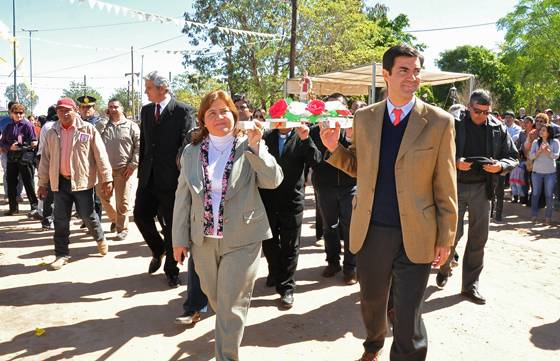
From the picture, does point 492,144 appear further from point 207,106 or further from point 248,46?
point 248,46

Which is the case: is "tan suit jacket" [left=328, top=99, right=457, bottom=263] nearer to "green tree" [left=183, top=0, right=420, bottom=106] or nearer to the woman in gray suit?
the woman in gray suit

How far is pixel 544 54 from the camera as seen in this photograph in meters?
36.4

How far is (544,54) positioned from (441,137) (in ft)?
131

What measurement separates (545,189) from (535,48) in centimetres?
3258

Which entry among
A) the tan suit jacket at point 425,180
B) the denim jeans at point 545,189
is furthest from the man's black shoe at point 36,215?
the denim jeans at point 545,189

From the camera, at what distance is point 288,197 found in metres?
4.70

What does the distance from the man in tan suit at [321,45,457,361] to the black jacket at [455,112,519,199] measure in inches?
81.6

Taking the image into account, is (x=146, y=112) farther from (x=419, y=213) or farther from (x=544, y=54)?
(x=544, y=54)

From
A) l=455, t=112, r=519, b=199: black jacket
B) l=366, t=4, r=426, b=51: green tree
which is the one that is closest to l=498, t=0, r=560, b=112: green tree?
l=366, t=4, r=426, b=51: green tree

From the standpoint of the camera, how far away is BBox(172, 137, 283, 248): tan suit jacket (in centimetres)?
303

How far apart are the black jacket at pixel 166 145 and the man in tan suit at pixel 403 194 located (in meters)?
2.34

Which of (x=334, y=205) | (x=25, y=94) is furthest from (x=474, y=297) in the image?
(x=25, y=94)

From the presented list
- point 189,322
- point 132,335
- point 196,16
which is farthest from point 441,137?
point 196,16

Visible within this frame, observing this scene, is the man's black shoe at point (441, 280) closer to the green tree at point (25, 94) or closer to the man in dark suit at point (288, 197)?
the man in dark suit at point (288, 197)
